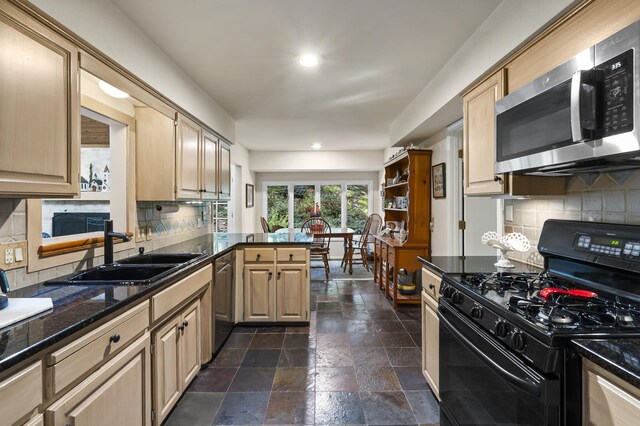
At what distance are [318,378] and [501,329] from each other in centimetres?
151

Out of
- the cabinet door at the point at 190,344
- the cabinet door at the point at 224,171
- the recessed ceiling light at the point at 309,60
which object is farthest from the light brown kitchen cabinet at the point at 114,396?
the cabinet door at the point at 224,171

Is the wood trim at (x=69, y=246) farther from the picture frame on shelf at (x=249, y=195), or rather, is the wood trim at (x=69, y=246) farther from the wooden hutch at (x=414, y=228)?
the picture frame on shelf at (x=249, y=195)

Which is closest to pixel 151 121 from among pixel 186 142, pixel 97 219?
pixel 186 142

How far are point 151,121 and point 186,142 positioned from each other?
0.31 meters

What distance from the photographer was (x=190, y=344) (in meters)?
2.04

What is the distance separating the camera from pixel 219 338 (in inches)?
103

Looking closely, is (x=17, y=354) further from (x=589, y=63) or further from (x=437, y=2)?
(x=437, y=2)

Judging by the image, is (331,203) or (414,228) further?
(331,203)

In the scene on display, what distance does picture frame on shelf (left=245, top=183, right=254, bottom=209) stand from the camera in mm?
6285

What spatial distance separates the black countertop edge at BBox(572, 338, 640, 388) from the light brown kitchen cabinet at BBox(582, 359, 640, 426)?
0.10 ft

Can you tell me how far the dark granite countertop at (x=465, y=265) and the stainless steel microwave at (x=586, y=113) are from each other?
606 millimetres

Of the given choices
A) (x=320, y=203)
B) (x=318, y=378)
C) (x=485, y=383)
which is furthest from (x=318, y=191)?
(x=485, y=383)

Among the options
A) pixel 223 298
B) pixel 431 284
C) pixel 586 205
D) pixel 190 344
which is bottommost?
pixel 190 344

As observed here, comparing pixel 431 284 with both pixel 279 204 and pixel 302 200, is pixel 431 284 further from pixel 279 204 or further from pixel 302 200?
pixel 279 204
